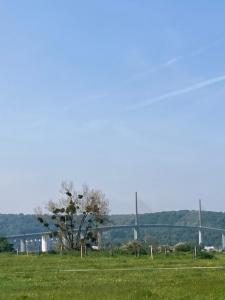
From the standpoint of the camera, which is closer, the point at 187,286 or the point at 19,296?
the point at 19,296

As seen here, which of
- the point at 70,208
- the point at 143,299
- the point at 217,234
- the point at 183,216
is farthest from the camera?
the point at 183,216

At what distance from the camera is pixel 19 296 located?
64.4 feet

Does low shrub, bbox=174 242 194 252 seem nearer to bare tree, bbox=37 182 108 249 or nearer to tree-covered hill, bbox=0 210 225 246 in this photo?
bare tree, bbox=37 182 108 249

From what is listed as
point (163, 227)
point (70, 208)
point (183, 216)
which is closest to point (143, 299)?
point (70, 208)

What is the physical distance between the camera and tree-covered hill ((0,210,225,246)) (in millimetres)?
135375

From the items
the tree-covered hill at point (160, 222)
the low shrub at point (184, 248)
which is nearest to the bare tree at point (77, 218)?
the low shrub at point (184, 248)

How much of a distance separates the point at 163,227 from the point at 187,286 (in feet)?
365

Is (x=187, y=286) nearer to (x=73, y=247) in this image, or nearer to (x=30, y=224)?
(x=73, y=247)

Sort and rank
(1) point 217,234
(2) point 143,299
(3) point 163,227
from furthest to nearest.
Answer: (1) point 217,234 → (3) point 163,227 → (2) point 143,299

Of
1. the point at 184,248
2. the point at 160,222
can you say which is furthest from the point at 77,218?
the point at 160,222

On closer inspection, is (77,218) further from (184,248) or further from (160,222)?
(160,222)

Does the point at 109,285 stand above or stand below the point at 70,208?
below

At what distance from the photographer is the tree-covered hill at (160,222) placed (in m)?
135

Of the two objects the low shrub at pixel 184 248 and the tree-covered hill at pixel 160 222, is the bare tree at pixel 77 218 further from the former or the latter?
the tree-covered hill at pixel 160 222
